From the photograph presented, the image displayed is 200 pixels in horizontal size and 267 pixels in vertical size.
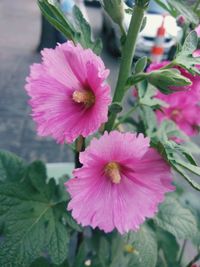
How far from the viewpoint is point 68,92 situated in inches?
22.4

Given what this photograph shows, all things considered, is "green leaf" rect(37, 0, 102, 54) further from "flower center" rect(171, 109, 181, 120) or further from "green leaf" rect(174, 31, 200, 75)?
"flower center" rect(171, 109, 181, 120)

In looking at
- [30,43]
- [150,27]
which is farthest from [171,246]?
[30,43]

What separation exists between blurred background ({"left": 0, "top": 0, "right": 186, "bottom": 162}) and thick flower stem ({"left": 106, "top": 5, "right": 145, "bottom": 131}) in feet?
0.34

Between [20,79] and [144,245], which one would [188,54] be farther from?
[20,79]

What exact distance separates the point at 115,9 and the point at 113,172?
0.23 meters

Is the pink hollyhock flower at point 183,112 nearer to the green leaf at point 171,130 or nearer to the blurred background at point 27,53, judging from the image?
the green leaf at point 171,130

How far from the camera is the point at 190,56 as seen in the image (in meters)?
0.55

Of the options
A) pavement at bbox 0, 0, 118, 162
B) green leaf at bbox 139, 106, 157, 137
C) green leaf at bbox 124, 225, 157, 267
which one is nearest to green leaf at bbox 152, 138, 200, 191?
green leaf at bbox 124, 225, 157, 267

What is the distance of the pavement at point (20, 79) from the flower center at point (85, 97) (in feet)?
Result: 5.48

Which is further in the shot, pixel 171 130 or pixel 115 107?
pixel 171 130

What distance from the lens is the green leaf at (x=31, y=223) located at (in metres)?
0.66

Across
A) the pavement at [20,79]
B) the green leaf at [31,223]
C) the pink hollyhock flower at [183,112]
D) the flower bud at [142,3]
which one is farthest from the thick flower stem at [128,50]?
the pavement at [20,79]

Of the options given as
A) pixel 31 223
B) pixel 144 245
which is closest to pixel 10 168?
pixel 31 223

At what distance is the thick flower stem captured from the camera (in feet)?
1.79
